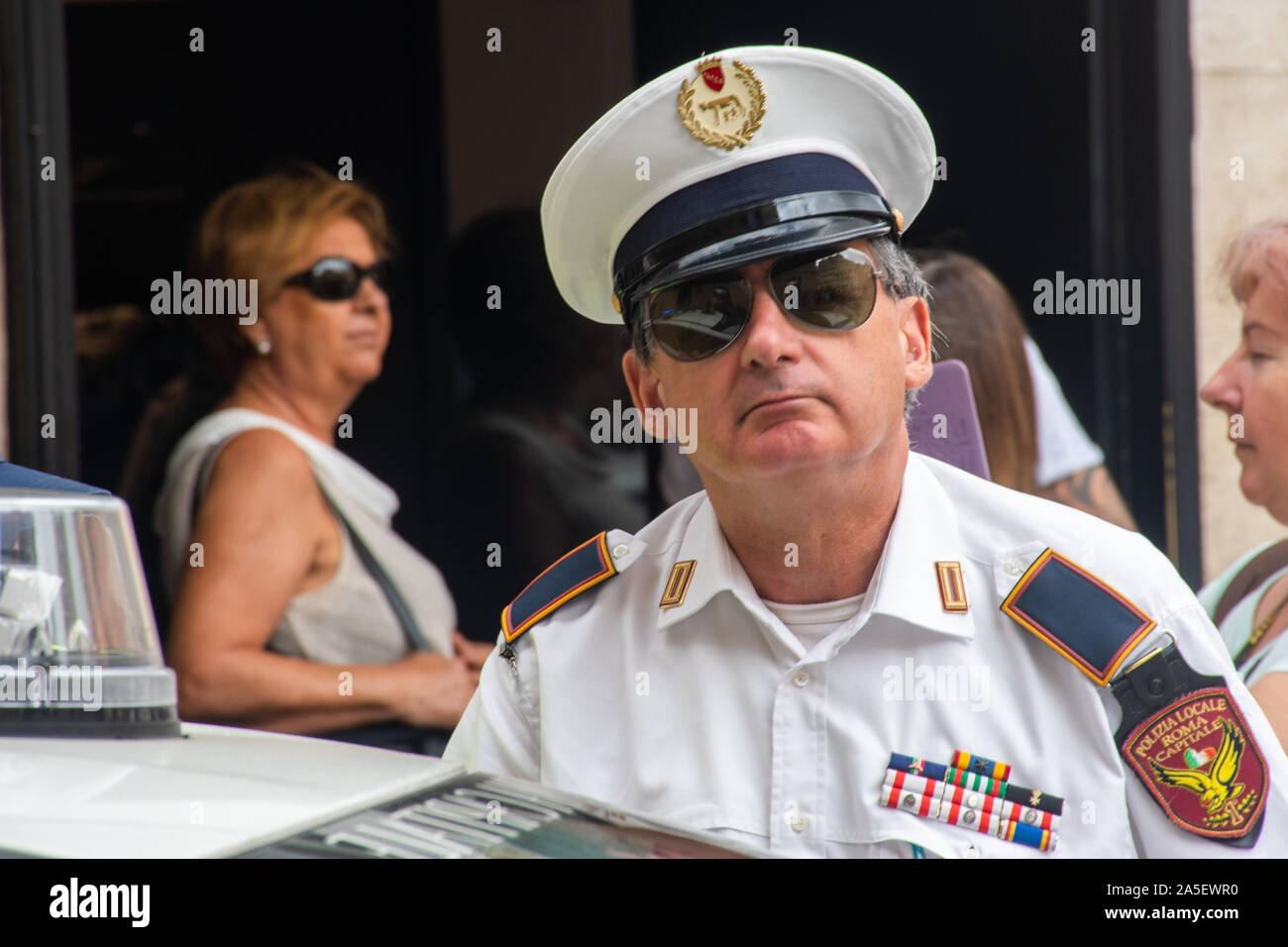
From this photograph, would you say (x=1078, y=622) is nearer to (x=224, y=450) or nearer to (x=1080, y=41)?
(x=1080, y=41)

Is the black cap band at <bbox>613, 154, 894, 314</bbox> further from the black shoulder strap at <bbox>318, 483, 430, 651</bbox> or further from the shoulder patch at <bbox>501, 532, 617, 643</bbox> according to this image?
the black shoulder strap at <bbox>318, 483, 430, 651</bbox>

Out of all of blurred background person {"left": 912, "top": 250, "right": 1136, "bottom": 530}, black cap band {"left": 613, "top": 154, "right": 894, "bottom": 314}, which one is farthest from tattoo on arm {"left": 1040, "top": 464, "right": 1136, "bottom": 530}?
black cap band {"left": 613, "top": 154, "right": 894, "bottom": 314}

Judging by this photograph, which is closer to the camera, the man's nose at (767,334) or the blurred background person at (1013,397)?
the man's nose at (767,334)

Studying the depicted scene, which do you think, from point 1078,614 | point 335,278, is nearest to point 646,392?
point 1078,614

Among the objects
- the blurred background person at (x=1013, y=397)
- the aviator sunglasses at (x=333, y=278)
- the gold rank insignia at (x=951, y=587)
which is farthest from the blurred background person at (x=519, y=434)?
the gold rank insignia at (x=951, y=587)

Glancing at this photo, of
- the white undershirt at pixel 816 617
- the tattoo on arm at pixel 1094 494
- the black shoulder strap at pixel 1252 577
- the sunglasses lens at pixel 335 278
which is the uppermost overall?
the sunglasses lens at pixel 335 278

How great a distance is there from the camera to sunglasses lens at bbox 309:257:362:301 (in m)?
3.86

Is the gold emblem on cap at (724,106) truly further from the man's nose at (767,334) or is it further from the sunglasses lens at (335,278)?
the sunglasses lens at (335,278)

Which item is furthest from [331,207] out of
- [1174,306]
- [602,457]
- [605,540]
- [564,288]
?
[1174,306]

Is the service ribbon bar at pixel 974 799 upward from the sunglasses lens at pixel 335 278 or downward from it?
downward

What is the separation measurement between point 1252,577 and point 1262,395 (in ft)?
1.44

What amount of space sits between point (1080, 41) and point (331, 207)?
84.5 inches

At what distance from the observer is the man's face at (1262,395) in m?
3.02

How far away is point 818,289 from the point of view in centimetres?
178
